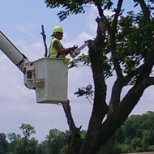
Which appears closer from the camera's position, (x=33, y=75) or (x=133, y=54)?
(x=33, y=75)

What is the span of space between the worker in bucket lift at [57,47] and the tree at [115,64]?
2.09 metres

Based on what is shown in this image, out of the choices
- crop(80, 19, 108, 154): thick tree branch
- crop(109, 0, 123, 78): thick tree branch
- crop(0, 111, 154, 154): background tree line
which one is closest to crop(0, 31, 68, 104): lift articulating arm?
crop(80, 19, 108, 154): thick tree branch

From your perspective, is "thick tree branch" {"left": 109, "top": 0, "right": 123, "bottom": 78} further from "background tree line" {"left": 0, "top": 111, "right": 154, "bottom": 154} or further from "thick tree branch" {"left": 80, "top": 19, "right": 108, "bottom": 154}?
"background tree line" {"left": 0, "top": 111, "right": 154, "bottom": 154}

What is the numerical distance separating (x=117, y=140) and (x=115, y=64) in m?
46.6

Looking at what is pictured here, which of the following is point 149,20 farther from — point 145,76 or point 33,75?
point 33,75

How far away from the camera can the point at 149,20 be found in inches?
543

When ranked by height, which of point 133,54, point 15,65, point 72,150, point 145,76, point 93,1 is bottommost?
point 72,150

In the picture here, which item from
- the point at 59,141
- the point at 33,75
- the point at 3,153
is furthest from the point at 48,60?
the point at 3,153

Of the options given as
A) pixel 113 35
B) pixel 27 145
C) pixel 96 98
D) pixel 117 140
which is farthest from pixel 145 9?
pixel 117 140

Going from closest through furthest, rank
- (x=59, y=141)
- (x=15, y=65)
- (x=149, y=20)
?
(x=15, y=65) < (x=149, y=20) < (x=59, y=141)

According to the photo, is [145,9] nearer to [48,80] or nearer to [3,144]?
[48,80]

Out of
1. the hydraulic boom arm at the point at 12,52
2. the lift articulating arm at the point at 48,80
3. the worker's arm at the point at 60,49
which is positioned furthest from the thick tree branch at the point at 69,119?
the lift articulating arm at the point at 48,80

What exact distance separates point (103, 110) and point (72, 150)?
5.73 ft

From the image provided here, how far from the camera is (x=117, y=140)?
6025 centimetres
